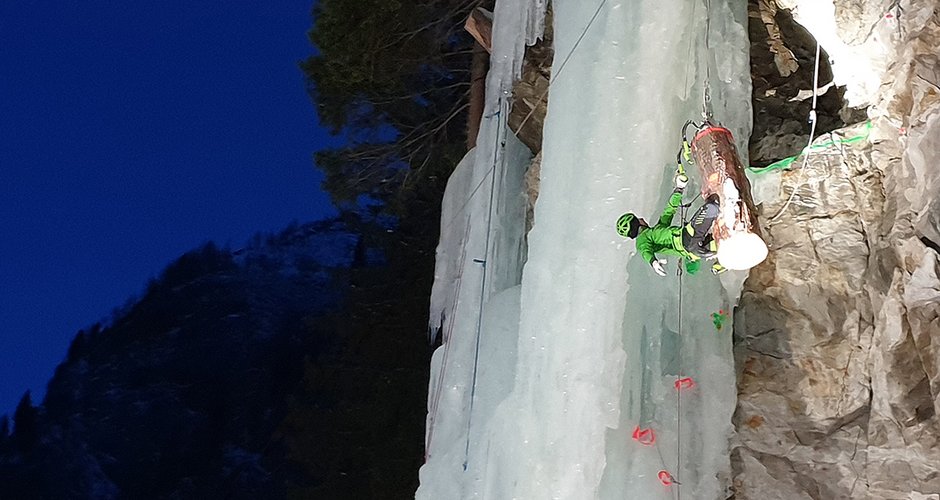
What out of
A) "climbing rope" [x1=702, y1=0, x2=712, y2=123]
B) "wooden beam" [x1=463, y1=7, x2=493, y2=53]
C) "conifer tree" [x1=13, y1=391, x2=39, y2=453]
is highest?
"wooden beam" [x1=463, y1=7, x2=493, y2=53]

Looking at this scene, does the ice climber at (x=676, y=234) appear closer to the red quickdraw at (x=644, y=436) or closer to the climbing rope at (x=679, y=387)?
the climbing rope at (x=679, y=387)

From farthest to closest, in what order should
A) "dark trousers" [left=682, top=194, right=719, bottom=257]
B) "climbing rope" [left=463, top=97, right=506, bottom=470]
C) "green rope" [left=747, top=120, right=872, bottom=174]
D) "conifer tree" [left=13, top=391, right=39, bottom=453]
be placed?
"conifer tree" [left=13, top=391, right=39, bottom=453]
"climbing rope" [left=463, top=97, right=506, bottom=470]
"green rope" [left=747, top=120, right=872, bottom=174]
"dark trousers" [left=682, top=194, right=719, bottom=257]

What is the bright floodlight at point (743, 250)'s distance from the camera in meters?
3.04

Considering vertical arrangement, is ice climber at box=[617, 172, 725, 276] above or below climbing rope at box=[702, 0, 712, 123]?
below

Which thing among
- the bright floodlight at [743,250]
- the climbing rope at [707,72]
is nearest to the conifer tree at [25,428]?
the climbing rope at [707,72]

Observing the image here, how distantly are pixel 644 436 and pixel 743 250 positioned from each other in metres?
0.92

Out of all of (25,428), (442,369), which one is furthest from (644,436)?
(25,428)

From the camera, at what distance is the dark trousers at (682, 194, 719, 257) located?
3.23 m

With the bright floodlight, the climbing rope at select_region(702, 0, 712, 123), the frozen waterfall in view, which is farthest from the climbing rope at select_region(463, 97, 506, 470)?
the bright floodlight

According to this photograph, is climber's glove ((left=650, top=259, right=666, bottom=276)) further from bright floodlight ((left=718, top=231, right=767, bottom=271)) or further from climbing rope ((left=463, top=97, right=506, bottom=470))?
climbing rope ((left=463, top=97, right=506, bottom=470))

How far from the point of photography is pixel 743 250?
304 centimetres

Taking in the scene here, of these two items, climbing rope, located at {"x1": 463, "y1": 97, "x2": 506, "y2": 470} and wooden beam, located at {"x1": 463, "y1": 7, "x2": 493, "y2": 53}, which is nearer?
climbing rope, located at {"x1": 463, "y1": 97, "x2": 506, "y2": 470}

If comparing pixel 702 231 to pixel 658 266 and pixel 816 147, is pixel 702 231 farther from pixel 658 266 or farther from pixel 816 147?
pixel 816 147

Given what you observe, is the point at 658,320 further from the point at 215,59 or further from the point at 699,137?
the point at 215,59
